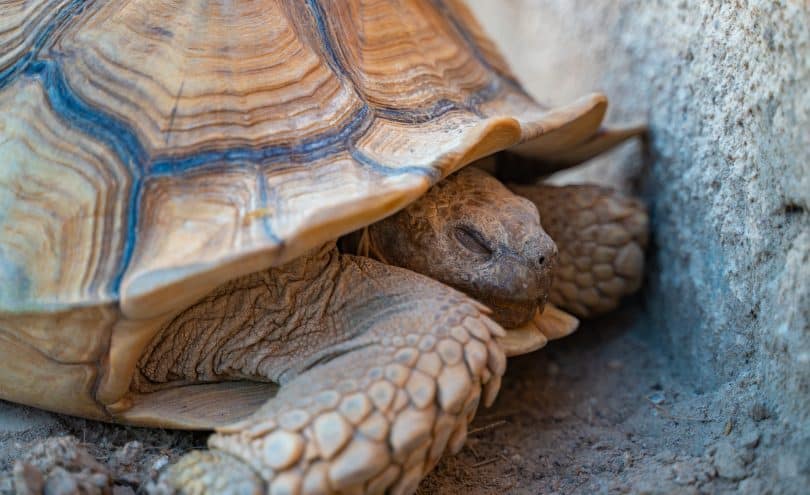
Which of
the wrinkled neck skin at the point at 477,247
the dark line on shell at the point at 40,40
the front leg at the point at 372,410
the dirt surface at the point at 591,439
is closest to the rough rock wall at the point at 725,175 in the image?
the dirt surface at the point at 591,439

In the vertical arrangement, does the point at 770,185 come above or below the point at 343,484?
above

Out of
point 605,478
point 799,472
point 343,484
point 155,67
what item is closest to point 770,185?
point 799,472

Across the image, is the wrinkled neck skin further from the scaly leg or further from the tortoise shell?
the scaly leg

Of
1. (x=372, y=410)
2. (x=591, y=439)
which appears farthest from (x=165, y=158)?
(x=591, y=439)

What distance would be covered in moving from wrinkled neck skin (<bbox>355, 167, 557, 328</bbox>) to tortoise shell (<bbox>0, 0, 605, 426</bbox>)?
165 mm

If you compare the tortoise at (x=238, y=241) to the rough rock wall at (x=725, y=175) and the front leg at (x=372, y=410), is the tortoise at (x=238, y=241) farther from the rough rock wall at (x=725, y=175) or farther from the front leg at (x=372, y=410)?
the rough rock wall at (x=725, y=175)

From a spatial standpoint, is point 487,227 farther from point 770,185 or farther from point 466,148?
point 770,185

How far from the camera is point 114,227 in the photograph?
5.16 feet

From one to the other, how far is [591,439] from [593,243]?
65cm

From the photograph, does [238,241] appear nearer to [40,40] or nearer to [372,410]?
[372,410]

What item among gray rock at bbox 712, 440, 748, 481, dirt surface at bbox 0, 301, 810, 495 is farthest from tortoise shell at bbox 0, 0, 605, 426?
gray rock at bbox 712, 440, 748, 481

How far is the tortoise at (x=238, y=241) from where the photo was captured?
1.46 meters

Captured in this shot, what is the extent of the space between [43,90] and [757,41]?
159 centimetres

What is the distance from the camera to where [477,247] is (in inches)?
73.0
